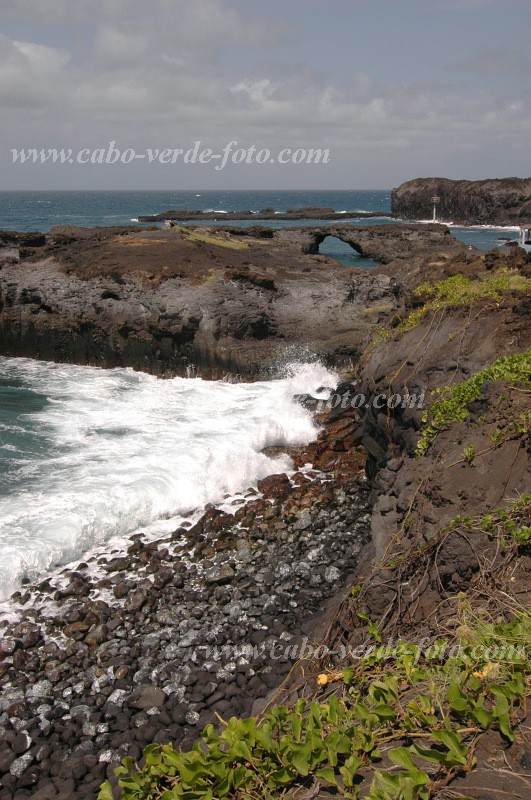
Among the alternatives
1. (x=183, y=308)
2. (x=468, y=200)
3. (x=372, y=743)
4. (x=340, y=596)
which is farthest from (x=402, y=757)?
(x=468, y=200)

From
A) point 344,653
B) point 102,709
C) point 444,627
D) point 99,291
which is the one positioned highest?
point 99,291

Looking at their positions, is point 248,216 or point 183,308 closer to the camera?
point 183,308

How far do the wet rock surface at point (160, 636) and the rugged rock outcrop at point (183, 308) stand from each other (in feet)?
36.7

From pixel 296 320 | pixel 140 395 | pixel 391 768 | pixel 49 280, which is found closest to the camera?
pixel 391 768

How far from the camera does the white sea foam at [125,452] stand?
1059 centimetres

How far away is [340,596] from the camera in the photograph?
8.14 m

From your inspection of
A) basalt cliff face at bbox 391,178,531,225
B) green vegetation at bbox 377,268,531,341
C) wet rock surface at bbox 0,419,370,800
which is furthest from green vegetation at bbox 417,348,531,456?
basalt cliff face at bbox 391,178,531,225

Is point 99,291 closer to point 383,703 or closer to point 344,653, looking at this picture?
point 344,653

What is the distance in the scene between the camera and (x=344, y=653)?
5.75 metres

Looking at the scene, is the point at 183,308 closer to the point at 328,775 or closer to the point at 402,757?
the point at 328,775

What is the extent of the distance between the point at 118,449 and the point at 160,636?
707 cm

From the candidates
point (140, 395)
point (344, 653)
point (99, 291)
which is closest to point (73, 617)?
point (344, 653)

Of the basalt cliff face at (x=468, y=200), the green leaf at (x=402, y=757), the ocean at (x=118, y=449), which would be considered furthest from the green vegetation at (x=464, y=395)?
the basalt cliff face at (x=468, y=200)

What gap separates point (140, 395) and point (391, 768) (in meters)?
17.1
